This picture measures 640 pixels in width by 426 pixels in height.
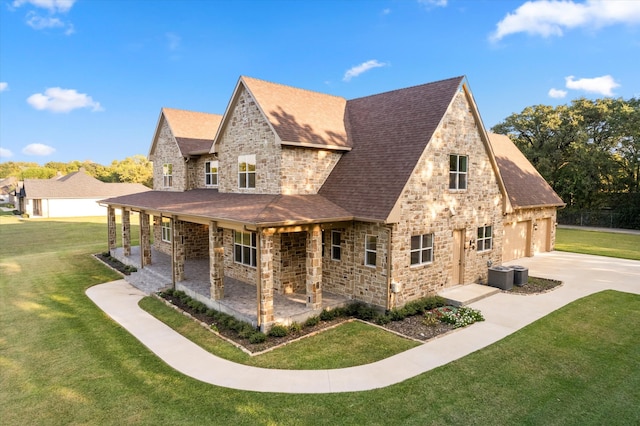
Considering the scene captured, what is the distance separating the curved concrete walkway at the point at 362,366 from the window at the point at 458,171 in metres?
4.80

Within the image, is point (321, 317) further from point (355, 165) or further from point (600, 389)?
point (600, 389)

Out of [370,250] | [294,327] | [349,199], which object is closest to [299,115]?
[349,199]

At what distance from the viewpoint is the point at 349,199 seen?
1364 cm

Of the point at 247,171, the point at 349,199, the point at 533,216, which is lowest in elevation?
the point at 533,216

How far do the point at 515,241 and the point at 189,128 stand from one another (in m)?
21.7

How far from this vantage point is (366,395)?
777cm

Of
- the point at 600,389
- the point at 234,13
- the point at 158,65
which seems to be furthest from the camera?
the point at 158,65

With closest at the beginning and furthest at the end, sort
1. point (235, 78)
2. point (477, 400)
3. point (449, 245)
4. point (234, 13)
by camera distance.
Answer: point (477, 400)
point (449, 245)
point (235, 78)
point (234, 13)

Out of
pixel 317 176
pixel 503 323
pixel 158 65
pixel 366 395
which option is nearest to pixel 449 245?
pixel 503 323

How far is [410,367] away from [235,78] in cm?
1344

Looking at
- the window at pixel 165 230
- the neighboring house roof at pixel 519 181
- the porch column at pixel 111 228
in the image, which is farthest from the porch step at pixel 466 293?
the porch column at pixel 111 228

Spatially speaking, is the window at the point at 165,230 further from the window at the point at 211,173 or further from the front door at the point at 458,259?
the front door at the point at 458,259

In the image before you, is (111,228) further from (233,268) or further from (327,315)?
(327,315)

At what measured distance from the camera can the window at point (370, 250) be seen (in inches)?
509
